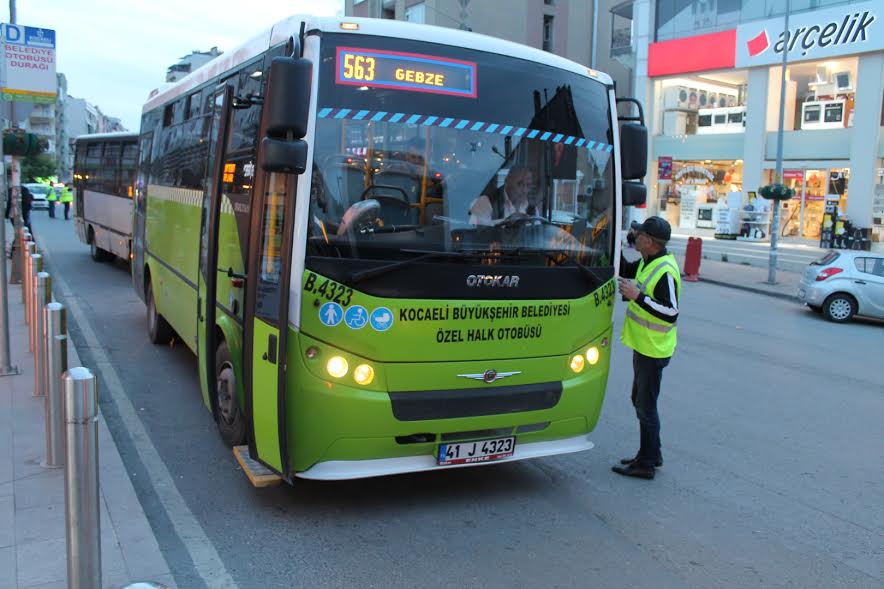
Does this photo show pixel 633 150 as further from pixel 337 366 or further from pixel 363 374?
pixel 337 366

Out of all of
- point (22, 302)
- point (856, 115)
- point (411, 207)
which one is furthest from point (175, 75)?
point (411, 207)

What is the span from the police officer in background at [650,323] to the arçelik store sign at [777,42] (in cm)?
2310

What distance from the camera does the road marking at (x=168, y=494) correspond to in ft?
14.0

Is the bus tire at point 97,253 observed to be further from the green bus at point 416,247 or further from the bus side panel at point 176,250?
the green bus at point 416,247

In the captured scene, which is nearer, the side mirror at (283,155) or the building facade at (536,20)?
the side mirror at (283,155)

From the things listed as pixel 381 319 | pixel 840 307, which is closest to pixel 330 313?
pixel 381 319

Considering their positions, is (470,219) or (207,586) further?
(470,219)

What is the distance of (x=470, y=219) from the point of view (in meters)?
4.91

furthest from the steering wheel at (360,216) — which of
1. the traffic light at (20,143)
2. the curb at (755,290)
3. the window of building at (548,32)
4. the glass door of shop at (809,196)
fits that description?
the window of building at (548,32)

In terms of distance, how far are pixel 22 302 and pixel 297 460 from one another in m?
9.98

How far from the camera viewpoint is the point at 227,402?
6012mm

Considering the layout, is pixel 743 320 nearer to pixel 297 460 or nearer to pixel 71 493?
pixel 297 460

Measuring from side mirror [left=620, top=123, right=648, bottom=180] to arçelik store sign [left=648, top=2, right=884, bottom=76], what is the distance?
22.9 meters

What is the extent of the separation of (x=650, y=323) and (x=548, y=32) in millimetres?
49221
